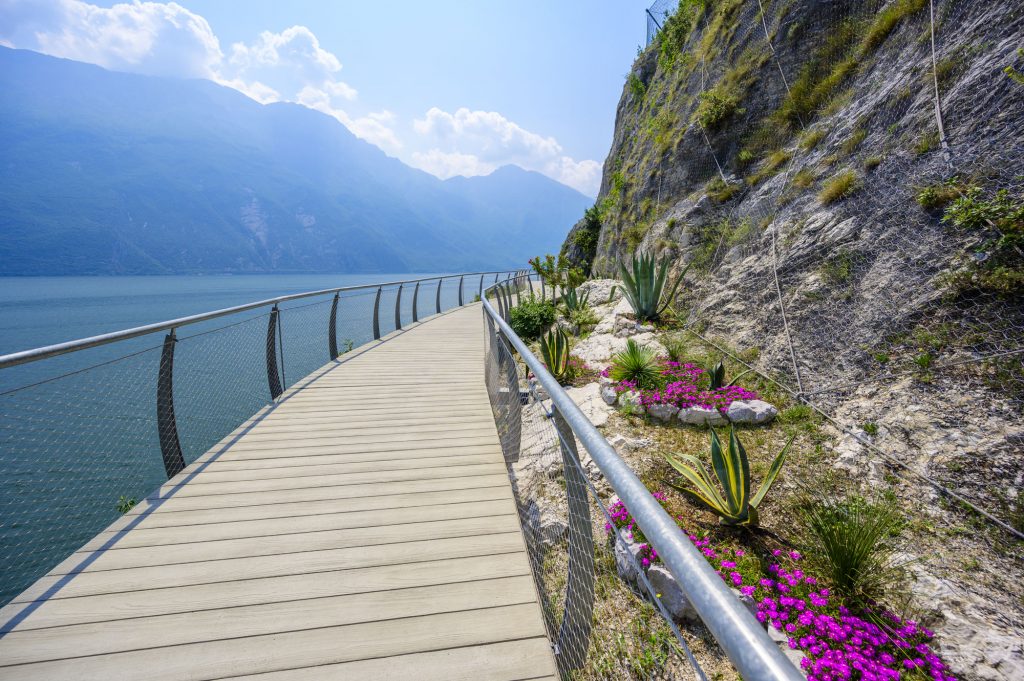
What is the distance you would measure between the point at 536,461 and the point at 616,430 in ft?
2.92

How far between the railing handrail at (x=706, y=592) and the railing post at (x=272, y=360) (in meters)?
4.54

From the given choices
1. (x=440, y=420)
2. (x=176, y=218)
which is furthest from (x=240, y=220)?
(x=440, y=420)

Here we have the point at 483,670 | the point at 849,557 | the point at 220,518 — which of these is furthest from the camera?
the point at 220,518

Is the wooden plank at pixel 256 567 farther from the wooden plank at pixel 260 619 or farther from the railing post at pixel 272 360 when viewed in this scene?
the railing post at pixel 272 360

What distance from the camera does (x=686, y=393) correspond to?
A: 14.4 ft

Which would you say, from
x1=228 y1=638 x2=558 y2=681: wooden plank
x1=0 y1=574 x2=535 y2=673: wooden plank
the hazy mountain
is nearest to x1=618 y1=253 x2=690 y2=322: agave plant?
x1=0 y1=574 x2=535 y2=673: wooden plank

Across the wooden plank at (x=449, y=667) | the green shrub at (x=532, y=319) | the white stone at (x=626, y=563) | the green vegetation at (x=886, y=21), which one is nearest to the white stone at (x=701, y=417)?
the white stone at (x=626, y=563)

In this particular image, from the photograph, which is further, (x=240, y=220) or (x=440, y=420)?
(x=240, y=220)

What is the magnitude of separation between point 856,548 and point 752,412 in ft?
5.69

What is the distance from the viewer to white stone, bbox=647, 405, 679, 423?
423cm

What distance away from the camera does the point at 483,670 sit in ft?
5.28

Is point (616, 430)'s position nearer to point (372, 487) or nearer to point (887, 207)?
point (372, 487)

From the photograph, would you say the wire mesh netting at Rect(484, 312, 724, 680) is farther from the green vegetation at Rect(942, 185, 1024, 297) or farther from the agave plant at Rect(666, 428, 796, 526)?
the green vegetation at Rect(942, 185, 1024, 297)

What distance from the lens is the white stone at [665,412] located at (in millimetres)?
4230
